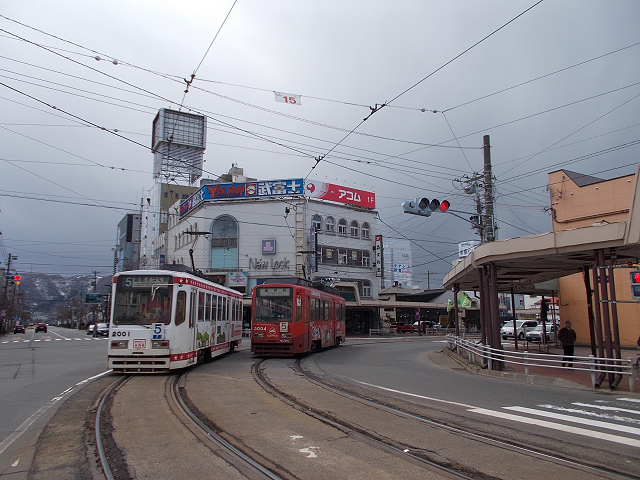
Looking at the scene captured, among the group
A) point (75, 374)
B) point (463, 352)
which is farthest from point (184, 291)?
point (463, 352)

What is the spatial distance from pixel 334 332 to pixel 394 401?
55.6 feet

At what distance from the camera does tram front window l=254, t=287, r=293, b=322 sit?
19797 mm

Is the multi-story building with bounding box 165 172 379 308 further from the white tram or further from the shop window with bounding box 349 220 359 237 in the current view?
the white tram

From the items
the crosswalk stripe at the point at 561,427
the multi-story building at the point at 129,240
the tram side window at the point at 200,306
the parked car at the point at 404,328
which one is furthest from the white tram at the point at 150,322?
the multi-story building at the point at 129,240

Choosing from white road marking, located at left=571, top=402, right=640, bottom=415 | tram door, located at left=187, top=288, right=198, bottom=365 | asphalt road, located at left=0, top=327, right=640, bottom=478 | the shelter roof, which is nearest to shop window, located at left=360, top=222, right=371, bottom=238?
the shelter roof

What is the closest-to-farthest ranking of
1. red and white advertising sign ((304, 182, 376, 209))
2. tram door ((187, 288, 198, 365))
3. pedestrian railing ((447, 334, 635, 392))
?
pedestrian railing ((447, 334, 635, 392)) → tram door ((187, 288, 198, 365)) → red and white advertising sign ((304, 182, 376, 209))

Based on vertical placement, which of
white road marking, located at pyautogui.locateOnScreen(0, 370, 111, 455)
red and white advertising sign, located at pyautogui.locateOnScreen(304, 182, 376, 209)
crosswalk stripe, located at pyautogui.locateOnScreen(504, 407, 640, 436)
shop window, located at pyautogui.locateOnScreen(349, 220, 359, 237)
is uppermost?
red and white advertising sign, located at pyautogui.locateOnScreen(304, 182, 376, 209)

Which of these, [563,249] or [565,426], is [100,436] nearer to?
[565,426]

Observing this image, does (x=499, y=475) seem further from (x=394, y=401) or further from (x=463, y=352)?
(x=463, y=352)

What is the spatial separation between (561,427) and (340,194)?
47.0 meters

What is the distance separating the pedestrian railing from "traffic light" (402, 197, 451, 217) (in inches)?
194

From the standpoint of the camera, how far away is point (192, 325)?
594 inches

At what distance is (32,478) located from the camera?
17.9ft

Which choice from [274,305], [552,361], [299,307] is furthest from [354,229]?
[552,361]
